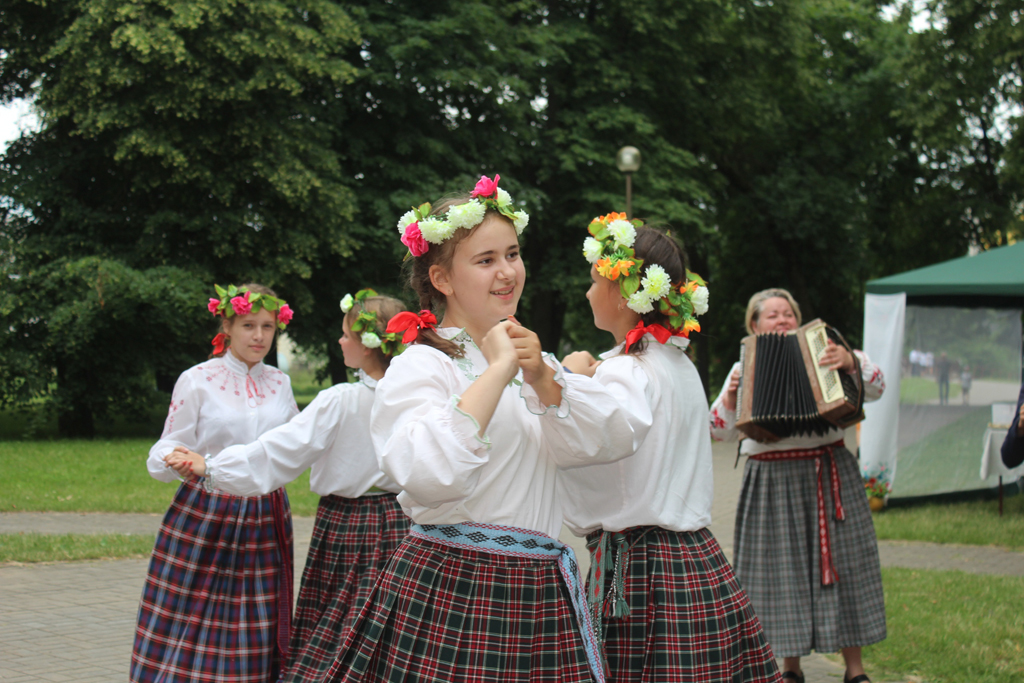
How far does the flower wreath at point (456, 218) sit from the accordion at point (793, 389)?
236 centimetres

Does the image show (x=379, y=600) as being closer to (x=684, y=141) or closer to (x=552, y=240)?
(x=552, y=240)

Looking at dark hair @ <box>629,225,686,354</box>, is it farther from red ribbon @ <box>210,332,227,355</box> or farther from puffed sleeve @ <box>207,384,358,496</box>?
red ribbon @ <box>210,332,227,355</box>

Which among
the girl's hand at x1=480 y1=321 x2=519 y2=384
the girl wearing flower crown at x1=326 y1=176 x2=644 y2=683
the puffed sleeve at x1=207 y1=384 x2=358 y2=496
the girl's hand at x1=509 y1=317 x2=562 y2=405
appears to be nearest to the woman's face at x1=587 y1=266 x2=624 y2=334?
the girl wearing flower crown at x1=326 y1=176 x2=644 y2=683

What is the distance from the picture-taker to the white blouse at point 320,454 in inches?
156

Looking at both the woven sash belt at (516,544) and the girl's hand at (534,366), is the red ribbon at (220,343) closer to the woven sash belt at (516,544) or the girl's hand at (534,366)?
the woven sash belt at (516,544)

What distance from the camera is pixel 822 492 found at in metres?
4.61

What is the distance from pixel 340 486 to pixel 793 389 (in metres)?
2.19

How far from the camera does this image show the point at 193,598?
4.18 m

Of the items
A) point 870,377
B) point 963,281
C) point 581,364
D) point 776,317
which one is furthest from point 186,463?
point 963,281

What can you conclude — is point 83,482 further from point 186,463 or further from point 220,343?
point 186,463

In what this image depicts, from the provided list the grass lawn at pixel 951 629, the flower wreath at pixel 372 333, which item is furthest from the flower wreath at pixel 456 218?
the grass lawn at pixel 951 629

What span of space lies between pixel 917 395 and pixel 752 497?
695 centimetres

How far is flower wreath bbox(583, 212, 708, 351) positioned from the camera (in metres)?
3.00

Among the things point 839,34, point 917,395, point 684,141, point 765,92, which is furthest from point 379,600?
point 839,34
